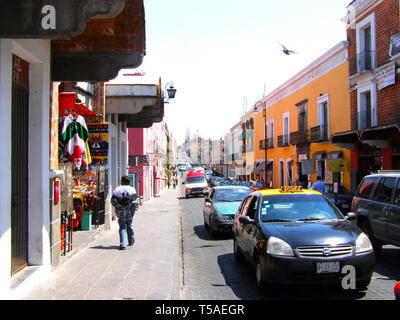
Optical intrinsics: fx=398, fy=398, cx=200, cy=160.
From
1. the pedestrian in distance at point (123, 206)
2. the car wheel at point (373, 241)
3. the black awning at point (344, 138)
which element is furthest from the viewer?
the black awning at point (344, 138)

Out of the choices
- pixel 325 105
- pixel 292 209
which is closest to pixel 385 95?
pixel 325 105

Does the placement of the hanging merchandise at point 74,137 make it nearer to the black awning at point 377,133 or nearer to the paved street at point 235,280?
the paved street at point 235,280

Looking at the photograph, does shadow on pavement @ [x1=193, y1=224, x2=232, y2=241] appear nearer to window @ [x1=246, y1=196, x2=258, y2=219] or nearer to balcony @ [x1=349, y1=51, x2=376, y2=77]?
window @ [x1=246, y1=196, x2=258, y2=219]

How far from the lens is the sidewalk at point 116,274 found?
5.84 metres

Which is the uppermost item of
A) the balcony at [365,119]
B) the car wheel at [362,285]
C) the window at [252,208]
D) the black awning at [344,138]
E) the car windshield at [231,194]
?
the balcony at [365,119]

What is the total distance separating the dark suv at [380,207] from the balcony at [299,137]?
21372 millimetres

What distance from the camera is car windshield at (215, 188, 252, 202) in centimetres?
1318

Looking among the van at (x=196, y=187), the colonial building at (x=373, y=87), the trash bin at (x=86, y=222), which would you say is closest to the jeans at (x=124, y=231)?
the trash bin at (x=86, y=222)

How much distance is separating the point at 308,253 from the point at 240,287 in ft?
5.11

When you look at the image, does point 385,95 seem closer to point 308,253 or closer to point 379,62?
point 379,62

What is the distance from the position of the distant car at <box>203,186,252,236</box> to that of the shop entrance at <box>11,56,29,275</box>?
626cm

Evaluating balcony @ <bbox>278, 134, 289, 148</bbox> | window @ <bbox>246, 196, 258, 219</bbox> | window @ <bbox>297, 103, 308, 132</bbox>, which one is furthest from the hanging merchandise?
balcony @ <bbox>278, 134, 289, 148</bbox>

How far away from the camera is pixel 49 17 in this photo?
456cm

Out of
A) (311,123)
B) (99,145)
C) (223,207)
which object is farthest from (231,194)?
(311,123)
